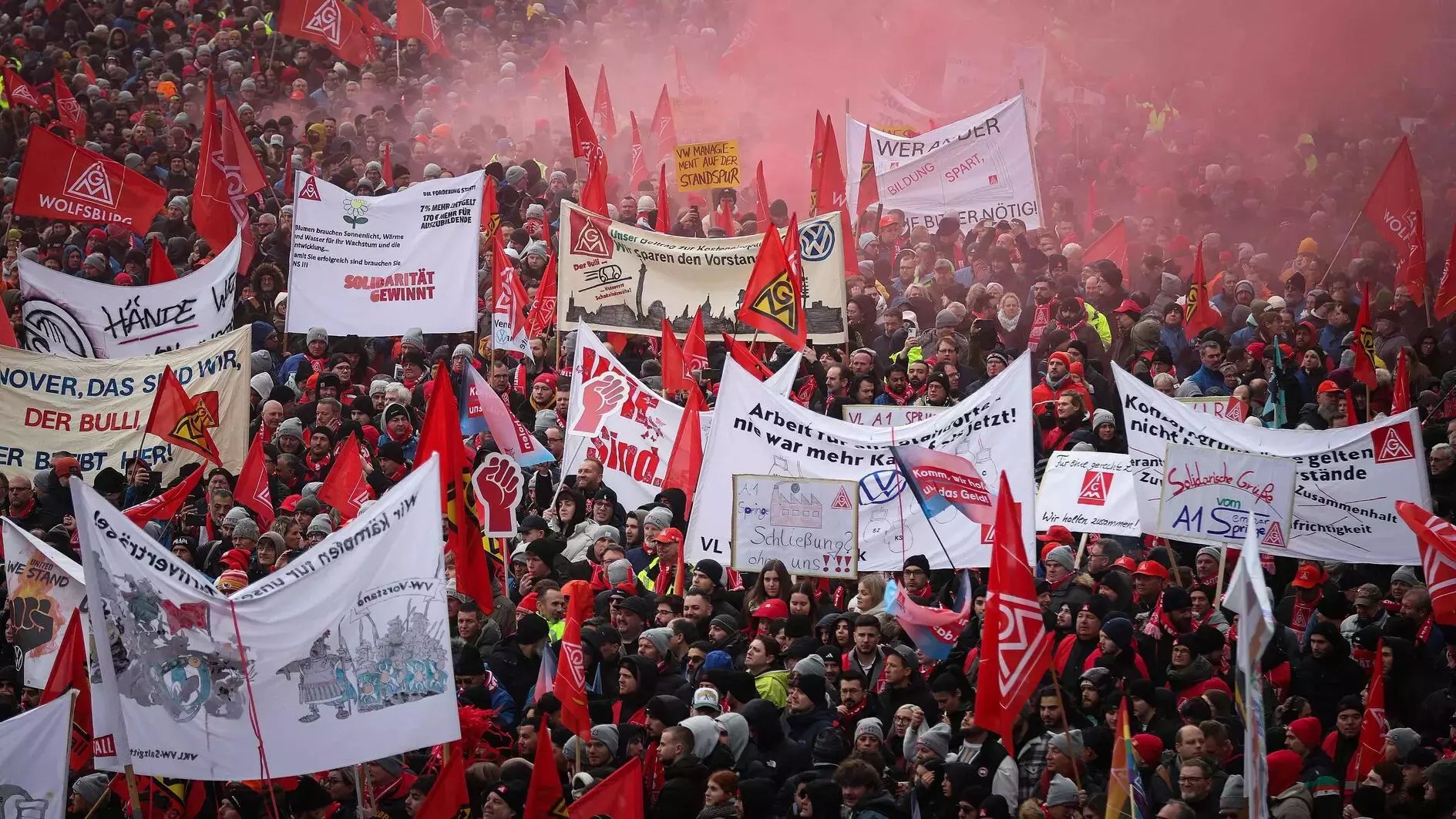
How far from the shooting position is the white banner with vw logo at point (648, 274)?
595 inches

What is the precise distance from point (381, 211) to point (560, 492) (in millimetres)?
4541

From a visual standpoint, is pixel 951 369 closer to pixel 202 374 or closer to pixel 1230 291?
pixel 1230 291

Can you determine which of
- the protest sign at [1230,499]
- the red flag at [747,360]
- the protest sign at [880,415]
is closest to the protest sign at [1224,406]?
the protest sign at [1230,499]

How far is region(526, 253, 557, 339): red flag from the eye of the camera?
15.7 metres

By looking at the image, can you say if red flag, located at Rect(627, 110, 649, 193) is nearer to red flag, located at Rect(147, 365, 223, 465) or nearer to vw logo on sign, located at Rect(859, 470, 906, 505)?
red flag, located at Rect(147, 365, 223, 465)

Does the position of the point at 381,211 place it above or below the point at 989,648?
above

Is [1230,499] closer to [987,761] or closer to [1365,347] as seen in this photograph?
[987,761]

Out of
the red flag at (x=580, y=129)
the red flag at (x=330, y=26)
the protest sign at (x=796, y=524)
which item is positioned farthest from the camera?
the red flag at (x=330, y=26)

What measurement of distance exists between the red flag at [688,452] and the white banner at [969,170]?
582 cm

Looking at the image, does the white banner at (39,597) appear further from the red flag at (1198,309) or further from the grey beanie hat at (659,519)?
the red flag at (1198,309)

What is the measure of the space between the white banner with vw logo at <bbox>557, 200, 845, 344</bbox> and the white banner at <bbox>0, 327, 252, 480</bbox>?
2.79 metres

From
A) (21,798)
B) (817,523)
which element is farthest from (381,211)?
(21,798)

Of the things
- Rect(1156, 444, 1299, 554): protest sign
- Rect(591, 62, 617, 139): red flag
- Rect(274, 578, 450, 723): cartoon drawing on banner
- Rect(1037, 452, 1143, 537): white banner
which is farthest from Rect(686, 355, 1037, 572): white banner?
Rect(591, 62, 617, 139): red flag

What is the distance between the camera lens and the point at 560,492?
1220 cm
